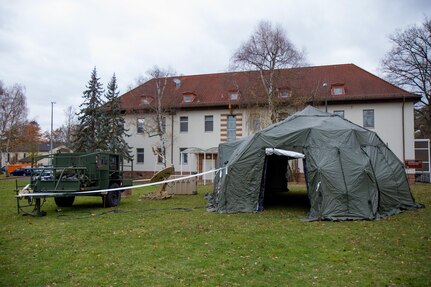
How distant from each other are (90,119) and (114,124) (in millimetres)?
2391

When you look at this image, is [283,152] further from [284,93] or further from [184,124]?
[184,124]

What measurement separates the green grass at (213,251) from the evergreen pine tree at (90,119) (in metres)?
20.8

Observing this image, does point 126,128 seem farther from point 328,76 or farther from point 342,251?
point 342,251

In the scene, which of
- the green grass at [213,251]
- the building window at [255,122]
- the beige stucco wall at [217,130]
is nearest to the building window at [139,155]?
the beige stucco wall at [217,130]

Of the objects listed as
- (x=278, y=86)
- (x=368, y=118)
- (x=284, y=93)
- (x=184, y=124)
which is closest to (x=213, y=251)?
(x=278, y=86)

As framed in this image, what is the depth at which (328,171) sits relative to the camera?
10656 mm

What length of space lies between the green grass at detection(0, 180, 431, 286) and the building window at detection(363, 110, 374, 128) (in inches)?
724

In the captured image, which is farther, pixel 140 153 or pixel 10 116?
pixel 10 116

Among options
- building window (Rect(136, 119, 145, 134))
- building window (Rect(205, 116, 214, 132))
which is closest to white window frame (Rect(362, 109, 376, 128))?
building window (Rect(205, 116, 214, 132))

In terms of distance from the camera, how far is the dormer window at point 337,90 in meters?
29.2

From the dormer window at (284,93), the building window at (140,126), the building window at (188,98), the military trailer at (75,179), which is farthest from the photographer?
the building window at (140,126)

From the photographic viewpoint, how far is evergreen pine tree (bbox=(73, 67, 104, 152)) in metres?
31.4

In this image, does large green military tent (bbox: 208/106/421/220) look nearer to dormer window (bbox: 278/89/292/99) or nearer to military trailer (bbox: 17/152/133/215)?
military trailer (bbox: 17/152/133/215)

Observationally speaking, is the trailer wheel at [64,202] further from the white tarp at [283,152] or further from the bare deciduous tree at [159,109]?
the bare deciduous tree at [159,109]
